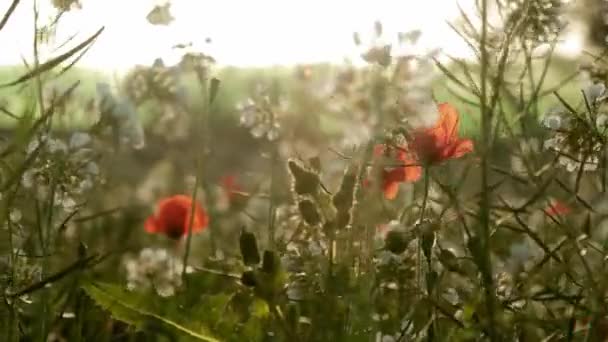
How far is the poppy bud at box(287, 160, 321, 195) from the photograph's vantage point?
4.78ft

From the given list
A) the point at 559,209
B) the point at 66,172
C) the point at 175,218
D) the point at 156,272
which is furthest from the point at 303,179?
the point at 175,218

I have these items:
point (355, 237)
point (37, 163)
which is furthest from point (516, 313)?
point (37, 163)

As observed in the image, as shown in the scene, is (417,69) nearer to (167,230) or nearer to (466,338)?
(466,338)

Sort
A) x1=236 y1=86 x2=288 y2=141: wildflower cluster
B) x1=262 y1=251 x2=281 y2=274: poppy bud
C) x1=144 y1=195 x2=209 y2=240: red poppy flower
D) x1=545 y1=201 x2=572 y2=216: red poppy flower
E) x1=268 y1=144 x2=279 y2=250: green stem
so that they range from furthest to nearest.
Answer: x1=144 y1=195 x2=209 y2=240: red poppy flower < x1=236 y1=86 x2=288 y2=141: wildflower cluster < x1=268 y1=144 x2=279 y2=250: green stem < x1=545 y1=201 x2=572 y2=216: red poppy flower < x1=262 y1=251 x2=281 y2=274: poppy bud

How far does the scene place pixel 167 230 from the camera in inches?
110

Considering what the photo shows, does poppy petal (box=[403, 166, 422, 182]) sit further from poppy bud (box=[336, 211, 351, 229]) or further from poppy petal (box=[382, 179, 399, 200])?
poppy bud (box=[336, 211, 351, 229])

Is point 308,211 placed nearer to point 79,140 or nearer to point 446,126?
point 446,126

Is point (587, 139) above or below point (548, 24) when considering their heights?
below

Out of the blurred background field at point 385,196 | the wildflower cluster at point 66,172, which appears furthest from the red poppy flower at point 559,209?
the wildflower cluster at point 66,172

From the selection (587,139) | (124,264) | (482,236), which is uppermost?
(587,139)

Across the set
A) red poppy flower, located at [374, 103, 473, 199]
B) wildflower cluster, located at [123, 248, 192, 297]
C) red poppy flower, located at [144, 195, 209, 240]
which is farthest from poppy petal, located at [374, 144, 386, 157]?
red poppy flower, located at [144, 195, 209, 240]

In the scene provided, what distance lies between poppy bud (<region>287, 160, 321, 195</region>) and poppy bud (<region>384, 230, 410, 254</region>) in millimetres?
103

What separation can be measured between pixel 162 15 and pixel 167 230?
0.88 m

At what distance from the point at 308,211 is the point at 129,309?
24 cm
